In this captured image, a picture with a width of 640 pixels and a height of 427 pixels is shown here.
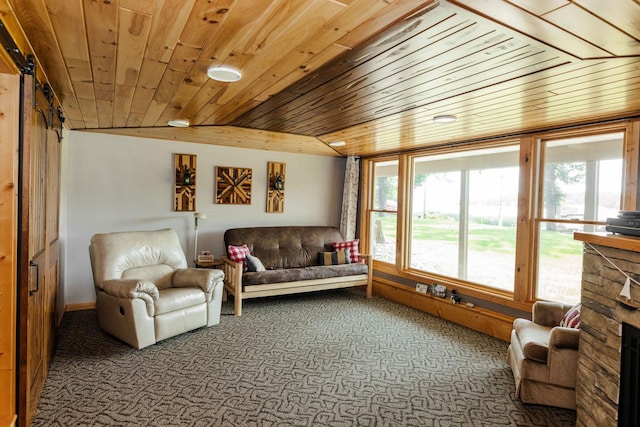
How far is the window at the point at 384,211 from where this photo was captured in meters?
5.62

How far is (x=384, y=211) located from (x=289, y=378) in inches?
133

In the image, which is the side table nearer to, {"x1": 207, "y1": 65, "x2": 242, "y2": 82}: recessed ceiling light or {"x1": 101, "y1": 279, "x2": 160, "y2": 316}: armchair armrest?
{"x1": 101, "y1": 279, "x2": 160, "y2": 316}: armchair armrest

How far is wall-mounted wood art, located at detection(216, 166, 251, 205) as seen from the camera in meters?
5.24

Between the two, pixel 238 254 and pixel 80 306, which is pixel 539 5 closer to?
pixel 238 254

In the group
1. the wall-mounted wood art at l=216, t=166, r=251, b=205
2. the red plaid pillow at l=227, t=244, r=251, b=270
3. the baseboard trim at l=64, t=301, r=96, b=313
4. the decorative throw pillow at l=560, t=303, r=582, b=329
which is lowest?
the baseboard trim at l=64, t=301, r=96, b=313

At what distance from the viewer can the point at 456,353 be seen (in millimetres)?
3438

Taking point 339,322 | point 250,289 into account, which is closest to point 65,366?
point 250,289

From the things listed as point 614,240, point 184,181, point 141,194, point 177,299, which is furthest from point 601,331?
point 141,194

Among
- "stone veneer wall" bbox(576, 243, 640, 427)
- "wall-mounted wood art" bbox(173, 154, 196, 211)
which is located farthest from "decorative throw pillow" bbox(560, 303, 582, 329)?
"wall-mounted wood art" bbox(173, 154, 196, 211)

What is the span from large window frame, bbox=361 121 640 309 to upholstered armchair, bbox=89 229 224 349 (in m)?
2.57

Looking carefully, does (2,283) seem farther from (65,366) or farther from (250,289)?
(250,289)

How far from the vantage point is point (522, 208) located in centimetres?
387

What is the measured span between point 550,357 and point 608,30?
6.56 feet

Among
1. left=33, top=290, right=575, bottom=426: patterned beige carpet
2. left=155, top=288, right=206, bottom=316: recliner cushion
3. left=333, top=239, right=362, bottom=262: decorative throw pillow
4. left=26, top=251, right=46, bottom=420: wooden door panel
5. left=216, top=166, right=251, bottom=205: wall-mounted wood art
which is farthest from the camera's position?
left=333, top=239, right=362, bottom=262: decorative throw pillow
